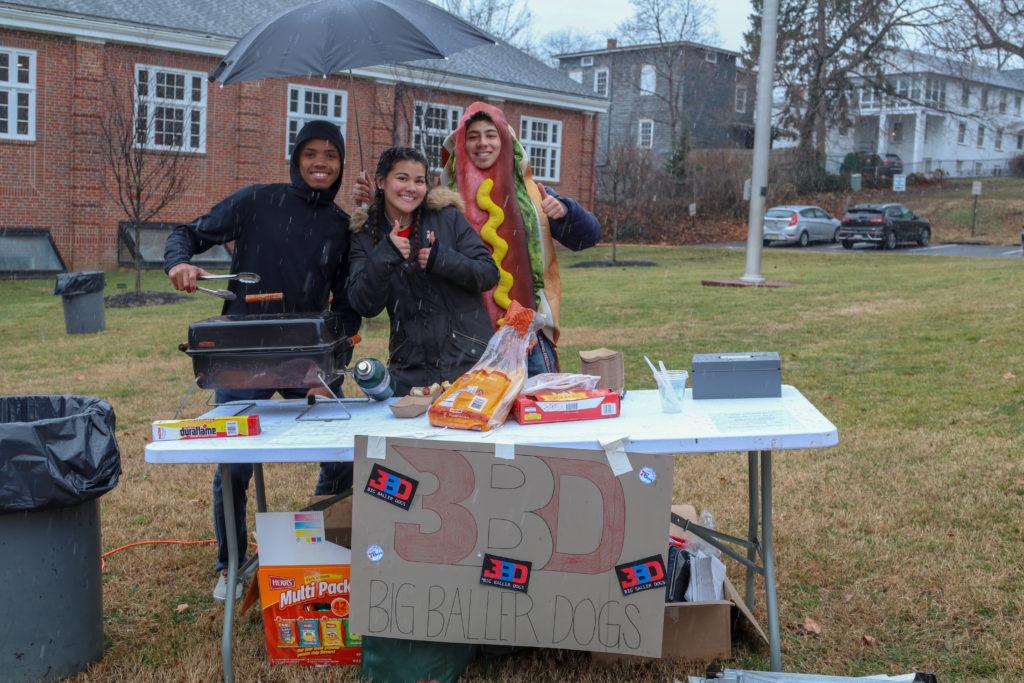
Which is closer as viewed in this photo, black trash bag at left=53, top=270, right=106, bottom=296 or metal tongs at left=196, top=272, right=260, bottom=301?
metal tongs at left=196, top=272, right=260, bottom=301

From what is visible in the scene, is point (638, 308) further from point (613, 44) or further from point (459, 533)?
point (613, 44)

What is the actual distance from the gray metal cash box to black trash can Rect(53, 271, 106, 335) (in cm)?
1033

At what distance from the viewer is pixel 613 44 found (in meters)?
51.5

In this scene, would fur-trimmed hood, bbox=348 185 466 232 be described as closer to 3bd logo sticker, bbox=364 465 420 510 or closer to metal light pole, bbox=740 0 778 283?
3bd logo sticker, bbox=364 465 420 510

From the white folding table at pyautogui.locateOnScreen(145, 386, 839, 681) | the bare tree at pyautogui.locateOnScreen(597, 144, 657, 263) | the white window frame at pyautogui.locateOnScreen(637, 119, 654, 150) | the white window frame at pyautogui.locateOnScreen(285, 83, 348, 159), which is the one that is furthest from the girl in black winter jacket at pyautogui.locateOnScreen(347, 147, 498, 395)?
the white window frame at pyautogui.locateOnScreen(637, 119, 654, 150)

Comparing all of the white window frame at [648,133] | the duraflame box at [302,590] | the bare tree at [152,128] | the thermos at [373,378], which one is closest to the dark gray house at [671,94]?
the white window frame at [648,133]

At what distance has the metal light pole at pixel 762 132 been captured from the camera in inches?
622

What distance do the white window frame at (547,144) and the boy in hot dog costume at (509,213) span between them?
26.9 m

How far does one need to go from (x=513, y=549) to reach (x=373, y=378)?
812mm

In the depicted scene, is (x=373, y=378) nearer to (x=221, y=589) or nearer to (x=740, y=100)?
(x=221, y=589)

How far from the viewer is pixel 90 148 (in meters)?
22.0

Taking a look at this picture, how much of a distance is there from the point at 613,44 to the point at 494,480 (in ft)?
167

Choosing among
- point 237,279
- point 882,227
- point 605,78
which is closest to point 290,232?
point 237,279

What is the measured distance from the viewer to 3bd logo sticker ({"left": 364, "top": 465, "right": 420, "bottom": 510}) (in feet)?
10.6
